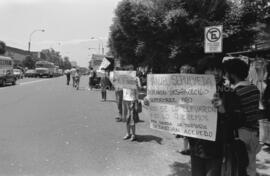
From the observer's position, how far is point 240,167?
3314 millimetres

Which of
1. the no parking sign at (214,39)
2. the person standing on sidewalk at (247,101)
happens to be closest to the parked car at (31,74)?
the no parking sign at (214,39)

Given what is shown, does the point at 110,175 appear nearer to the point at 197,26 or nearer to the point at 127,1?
the point at 197,26

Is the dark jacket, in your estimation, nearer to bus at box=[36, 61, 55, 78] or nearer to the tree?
bus at box=[36, 61, 55, 78]

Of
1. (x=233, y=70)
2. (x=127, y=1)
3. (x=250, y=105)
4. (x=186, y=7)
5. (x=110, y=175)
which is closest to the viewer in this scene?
(x=250, y=105)

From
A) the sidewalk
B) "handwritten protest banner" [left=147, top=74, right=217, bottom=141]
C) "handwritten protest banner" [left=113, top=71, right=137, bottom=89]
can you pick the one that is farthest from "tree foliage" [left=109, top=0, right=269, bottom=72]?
"handwritten protest banner" [left=147, top=74, right=217, bottom=141]

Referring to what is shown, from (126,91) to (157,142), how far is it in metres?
1.36

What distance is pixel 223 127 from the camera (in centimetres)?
337

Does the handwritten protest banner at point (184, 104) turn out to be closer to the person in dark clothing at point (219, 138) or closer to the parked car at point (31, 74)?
the person in dark clothing at point (219, 138)

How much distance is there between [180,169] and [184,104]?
2.29 m

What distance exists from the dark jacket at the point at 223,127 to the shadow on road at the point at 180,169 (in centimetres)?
Result: 203

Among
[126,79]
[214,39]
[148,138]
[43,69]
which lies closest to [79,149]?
[148,138]

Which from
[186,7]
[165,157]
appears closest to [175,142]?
[165,157]

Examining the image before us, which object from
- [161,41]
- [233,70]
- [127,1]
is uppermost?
[127,1]

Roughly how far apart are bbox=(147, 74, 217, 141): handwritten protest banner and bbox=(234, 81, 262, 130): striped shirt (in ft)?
0.97
